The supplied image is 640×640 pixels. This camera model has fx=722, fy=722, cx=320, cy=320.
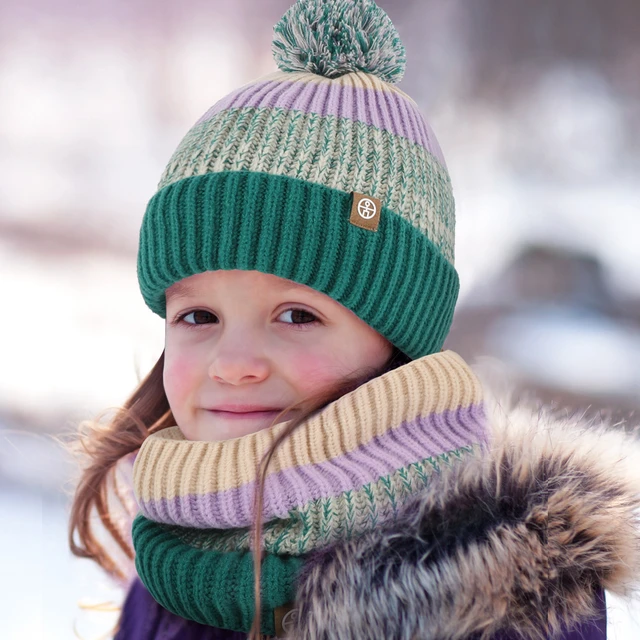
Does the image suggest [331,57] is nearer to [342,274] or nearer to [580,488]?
[342,274]

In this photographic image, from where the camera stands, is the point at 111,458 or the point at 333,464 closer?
the point at 333,464

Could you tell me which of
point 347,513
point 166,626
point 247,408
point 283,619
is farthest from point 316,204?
point 166,626

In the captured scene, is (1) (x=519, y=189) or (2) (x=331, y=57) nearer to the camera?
(2) (x=331, y=57)

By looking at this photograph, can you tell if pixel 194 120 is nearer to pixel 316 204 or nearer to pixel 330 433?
pixel 316 204

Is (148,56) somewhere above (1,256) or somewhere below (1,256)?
above

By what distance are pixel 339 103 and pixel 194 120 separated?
3.82 feet

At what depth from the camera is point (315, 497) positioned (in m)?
0.82

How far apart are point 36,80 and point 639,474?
203 centimetres

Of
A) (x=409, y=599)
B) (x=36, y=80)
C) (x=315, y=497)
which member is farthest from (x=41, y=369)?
(x=409, y=599)

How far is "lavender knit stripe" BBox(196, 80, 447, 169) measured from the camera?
1.05m

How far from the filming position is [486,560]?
71cm

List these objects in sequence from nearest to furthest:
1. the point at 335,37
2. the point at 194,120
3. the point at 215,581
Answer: the point at 215,581 → the point at 335,37 → the point at 194,120

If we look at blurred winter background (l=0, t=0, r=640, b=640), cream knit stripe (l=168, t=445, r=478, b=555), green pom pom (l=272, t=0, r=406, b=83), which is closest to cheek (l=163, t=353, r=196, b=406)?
cream knit stripe (l=168, t=445, r=478, b=555)

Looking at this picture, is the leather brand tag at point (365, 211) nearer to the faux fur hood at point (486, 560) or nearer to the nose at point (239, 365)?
the nose at point (239, 365)
